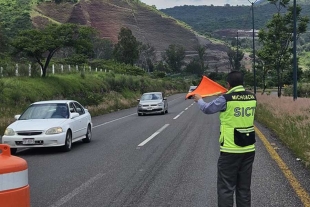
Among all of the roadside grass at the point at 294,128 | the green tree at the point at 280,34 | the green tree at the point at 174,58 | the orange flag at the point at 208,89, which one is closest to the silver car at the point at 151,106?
the roadside grass at the point at 294,128

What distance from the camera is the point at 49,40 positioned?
3222cm

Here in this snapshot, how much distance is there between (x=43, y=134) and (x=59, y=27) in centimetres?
2199

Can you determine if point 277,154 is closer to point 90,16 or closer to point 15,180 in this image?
point 15,180

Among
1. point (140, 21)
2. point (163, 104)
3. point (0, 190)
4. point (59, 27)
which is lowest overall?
point (163, 104)

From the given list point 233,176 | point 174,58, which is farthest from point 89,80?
point 174,58

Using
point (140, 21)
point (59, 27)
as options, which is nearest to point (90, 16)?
point (140, 21)

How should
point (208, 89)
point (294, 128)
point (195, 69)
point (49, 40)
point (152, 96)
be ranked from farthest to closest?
point (195, 69) → point (152, 96) → point (49, 40) → point (294, 128) → point (208, 89)

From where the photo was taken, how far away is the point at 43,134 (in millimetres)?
13016

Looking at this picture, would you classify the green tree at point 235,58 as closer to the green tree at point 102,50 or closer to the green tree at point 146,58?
the green tree at point 146,58

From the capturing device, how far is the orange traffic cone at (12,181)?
3.32m

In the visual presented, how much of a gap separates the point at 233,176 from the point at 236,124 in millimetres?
634

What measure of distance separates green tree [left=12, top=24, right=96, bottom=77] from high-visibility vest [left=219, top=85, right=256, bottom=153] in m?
26.8

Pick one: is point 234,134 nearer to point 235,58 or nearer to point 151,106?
point 151,106

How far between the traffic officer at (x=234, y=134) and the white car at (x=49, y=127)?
26.7 feet
